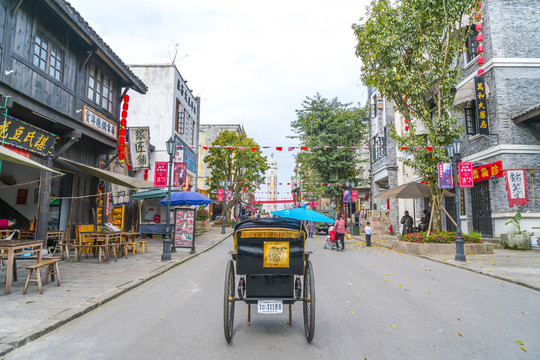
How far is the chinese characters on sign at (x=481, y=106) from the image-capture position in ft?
53.0

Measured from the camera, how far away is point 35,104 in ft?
32.0

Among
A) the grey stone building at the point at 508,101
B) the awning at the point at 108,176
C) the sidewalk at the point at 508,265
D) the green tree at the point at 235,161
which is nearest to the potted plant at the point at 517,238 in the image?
the grey stone building at the point at 508,101

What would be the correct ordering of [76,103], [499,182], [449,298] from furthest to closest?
[499,182], [76,103], [449,298]

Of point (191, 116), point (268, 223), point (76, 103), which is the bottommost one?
point (268, 223)

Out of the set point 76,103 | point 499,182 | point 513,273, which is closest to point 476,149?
point 499,182

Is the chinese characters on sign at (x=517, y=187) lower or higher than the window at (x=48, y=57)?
lower

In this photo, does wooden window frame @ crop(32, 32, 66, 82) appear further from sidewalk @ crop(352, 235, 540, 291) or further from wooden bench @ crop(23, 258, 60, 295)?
sidewalk @ crop(352, 235, 540, 291)

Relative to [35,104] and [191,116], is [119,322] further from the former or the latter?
[191,116]

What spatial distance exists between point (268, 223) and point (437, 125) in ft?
41.8

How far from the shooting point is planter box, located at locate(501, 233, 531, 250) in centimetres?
1482

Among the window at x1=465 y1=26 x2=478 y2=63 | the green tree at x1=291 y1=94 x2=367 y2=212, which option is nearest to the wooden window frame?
the window at x1=465 y1=26 x2=478 y2=63

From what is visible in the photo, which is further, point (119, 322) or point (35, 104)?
point (35, 104)

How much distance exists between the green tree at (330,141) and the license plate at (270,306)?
27.8 metres

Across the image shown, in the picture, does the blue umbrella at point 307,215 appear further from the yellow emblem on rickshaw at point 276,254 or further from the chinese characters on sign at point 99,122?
the chinese characters on sign at point 99,122
